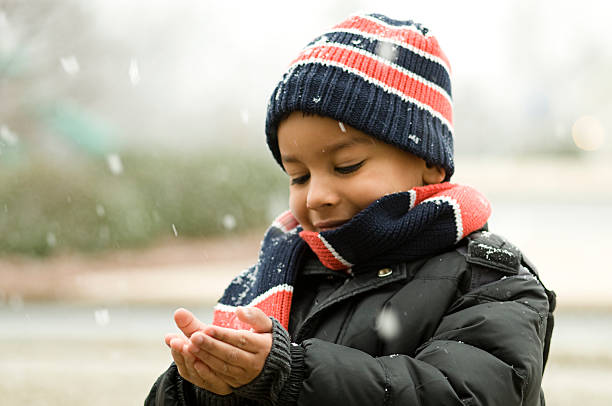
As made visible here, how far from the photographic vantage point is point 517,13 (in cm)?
1595

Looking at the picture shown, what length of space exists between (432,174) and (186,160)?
33.5 feet

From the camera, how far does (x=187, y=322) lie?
1.39 metres

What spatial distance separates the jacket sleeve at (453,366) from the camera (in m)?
1.51

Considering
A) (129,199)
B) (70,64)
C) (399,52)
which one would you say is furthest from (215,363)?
(70,64)

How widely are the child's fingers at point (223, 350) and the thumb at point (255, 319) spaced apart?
0.19ft

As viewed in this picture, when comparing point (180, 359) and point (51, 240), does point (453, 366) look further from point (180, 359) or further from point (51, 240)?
point (51, 240)

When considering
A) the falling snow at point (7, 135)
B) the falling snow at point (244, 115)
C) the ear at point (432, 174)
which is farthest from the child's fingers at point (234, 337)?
the falling snow at point (244, 115)

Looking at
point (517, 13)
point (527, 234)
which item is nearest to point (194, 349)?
point (527, 234)

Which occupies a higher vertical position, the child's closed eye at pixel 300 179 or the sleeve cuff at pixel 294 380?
the child's closed eye at pixel 300 179

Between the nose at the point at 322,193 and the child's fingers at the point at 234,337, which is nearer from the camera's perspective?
the child's fingers at the point at 234,337

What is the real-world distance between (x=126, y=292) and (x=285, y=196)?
3510mm

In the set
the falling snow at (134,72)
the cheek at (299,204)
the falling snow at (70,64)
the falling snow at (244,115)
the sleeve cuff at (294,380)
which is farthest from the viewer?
the falling snow at (244,115)

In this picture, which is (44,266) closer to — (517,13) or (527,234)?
(527,234)

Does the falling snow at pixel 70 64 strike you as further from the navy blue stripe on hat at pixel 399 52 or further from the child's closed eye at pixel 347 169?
the child's closed eye at pixel 347 169
